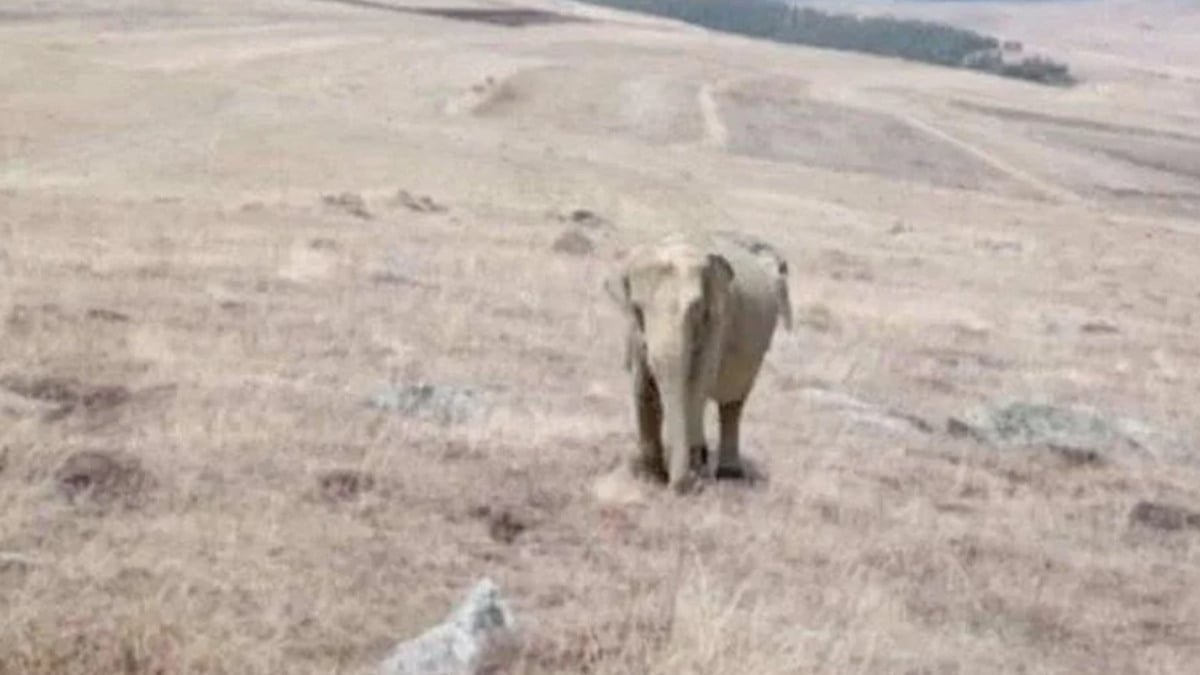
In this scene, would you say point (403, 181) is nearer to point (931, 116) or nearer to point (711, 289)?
point (711, 289)

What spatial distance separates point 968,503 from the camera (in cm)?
1758

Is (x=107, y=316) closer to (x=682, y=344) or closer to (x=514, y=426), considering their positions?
(x=514, y=426)

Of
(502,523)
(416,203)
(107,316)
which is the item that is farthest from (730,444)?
(416,203)

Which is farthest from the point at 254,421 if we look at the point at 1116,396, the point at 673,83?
the point at 673,83

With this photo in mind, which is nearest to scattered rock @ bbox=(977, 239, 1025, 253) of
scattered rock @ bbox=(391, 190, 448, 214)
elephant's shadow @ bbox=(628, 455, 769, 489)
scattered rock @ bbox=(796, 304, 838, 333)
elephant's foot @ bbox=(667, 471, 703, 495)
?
scattered rock @ bbox=(391, 190, 448, 214)

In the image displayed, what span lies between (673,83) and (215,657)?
361 ft

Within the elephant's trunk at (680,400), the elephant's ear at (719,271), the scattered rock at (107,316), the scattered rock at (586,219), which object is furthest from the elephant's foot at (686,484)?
the scattered rock at (586,219)

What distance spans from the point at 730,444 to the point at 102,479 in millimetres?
5524

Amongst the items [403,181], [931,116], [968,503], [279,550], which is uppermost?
[279,550]

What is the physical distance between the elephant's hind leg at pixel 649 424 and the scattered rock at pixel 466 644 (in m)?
5.47

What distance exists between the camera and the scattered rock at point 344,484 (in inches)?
554

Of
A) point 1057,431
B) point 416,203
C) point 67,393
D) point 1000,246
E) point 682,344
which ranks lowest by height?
point 1000,246

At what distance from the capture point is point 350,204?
45312mm

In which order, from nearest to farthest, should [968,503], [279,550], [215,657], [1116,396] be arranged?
1. [215,657]
2. [279,550]
3. [968,503]
4. [1116,396]
